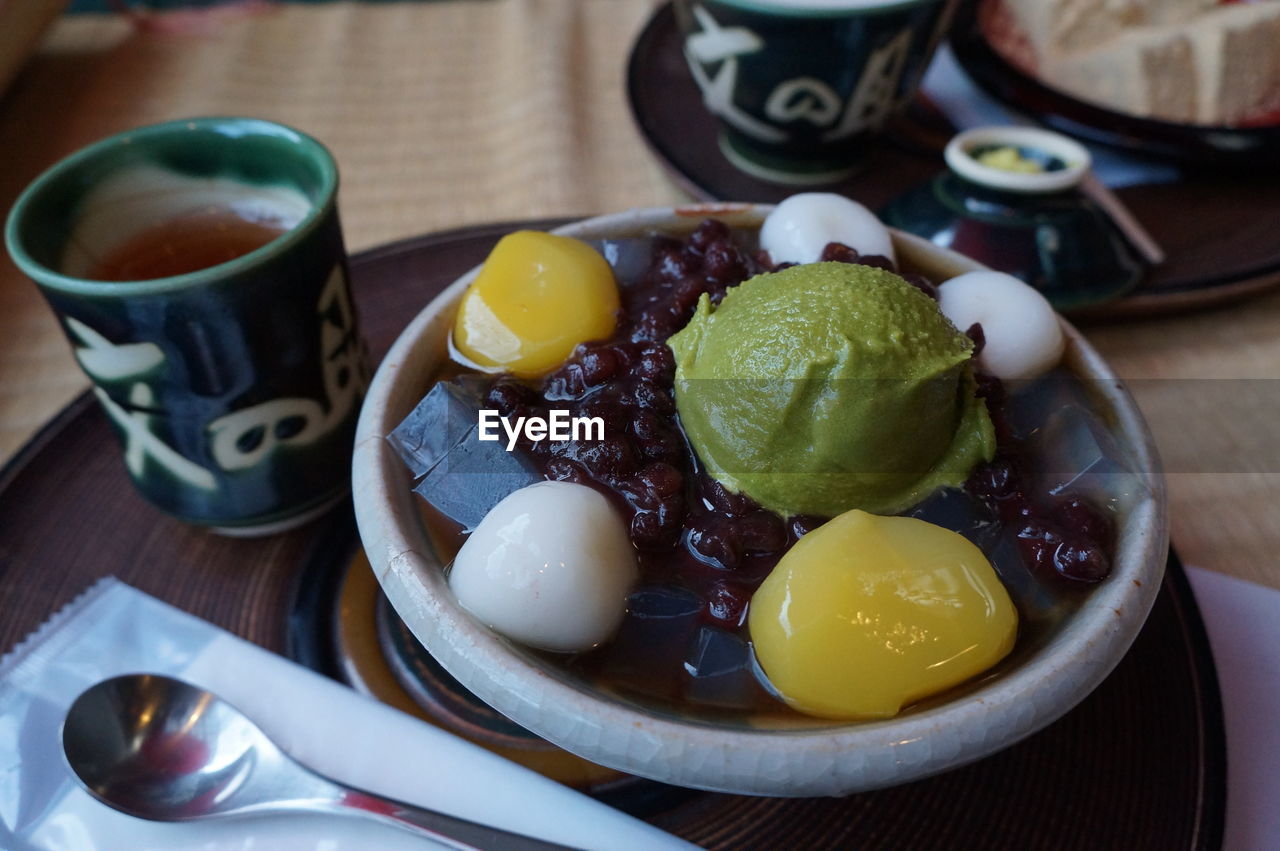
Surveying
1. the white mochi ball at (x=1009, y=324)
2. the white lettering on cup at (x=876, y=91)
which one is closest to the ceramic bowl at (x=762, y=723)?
the white mochi ball at (x=1009, y=324)

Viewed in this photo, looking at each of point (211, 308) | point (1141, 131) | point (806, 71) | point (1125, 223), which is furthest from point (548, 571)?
point (1141, 131)

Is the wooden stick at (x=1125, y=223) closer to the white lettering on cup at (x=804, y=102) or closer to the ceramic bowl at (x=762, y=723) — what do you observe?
the white lettering on cup at (x=804, y=102)

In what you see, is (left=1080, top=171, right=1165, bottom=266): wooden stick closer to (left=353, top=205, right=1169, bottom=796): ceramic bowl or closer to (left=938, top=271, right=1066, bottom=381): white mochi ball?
(left=938, top=271, right=1066, bottom=381): white mochi ball

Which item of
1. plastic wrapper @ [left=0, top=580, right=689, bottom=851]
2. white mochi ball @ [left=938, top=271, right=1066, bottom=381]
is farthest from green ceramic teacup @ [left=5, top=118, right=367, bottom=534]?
white mochi ball @ [left=938, top=271, right=1066, bottom=381]

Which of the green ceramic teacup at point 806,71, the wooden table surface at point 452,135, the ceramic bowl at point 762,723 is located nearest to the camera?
the ceramic bowl at point 762,723

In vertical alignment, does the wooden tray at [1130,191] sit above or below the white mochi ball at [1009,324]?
below

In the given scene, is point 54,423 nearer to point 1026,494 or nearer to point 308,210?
point 308,210
